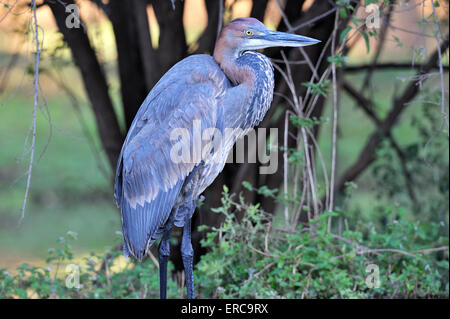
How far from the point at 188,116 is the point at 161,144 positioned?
219 mm

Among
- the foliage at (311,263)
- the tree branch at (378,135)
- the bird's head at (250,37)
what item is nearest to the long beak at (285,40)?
the bird's head at (250,37)

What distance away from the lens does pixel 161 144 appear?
11.6 ft

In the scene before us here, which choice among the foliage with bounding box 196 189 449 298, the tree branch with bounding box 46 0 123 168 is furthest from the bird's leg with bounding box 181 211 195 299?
the tree branch with bounding box 46 0 123 168

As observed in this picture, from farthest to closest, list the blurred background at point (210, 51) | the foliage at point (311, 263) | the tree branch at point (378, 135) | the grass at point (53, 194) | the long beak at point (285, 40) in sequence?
the grass at point (53, 194)
the tree branch at point (378, 135)
the blurred background at point (210, 51)
the foliage at point (311, 263)
the long beak at point (285, 40)

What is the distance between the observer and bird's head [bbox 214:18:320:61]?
Result: 3396 millimetres

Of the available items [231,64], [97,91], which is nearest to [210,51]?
[97,91]

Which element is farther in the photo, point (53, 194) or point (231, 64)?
point (53, 194)

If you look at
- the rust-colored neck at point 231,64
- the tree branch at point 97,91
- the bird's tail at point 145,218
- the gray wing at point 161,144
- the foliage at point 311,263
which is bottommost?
the foliage at point 311,263

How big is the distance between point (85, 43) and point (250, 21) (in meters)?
2.19

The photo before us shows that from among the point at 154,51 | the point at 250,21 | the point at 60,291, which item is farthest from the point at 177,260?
the point at 250,21

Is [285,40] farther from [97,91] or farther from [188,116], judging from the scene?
[97,91]

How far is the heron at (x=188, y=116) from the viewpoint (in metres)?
3.47

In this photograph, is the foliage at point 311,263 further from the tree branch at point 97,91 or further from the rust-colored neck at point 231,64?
the tree branch at point 97,91
